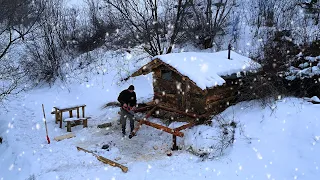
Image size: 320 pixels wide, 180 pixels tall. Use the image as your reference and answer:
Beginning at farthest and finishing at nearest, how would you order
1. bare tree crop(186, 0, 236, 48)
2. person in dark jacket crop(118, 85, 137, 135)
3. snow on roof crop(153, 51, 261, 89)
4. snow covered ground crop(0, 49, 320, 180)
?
bare tree crop(186, 0, 236, 48) < person in dark jacket crop(118, 85, 137, 135) < snow on roof crop(153, 51, 261, 89) < snow covered ground crop(0, 49, 320, 180)

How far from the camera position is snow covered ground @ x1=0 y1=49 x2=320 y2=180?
8336 mm

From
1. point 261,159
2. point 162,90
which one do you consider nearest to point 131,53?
point 162,90

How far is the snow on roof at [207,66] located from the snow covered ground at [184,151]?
1604mm

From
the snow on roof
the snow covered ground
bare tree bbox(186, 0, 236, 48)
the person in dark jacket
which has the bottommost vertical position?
the snow covered ground

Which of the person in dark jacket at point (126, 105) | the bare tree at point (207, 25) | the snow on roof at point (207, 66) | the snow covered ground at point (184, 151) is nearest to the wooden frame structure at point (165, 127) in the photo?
the snow covered ground at point (184, 151)

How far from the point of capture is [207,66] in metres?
11.9

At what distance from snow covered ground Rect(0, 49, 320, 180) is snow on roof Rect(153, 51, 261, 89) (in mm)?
1604

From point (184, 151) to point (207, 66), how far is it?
12.5ft

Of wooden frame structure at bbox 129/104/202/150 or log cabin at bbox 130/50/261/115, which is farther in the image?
log cabin at bbox 130/50/261/115

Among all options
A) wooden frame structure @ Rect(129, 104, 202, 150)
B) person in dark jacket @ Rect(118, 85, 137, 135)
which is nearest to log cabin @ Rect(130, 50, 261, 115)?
wooden frame structure @ Rect(129, 104, 202, 150)

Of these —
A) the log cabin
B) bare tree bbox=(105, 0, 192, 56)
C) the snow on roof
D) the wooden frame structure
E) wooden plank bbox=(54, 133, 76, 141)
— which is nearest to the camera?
the wooden frame structure

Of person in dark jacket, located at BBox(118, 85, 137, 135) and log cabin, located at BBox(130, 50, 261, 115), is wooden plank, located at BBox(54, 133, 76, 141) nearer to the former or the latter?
person in dark jacket, located at BBox(118, 85, 137, 135)

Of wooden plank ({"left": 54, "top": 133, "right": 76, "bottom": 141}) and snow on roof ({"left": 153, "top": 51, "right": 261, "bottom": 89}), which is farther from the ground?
snow on roof ({"left": 153, "top": 51, "right": 261, "bottom": 89})

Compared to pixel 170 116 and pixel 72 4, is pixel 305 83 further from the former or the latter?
pixel 72 4
